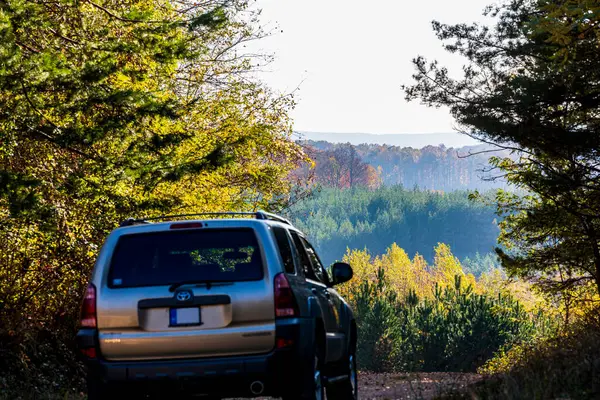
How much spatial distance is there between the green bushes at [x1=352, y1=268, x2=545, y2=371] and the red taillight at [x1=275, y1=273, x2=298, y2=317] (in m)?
37.8

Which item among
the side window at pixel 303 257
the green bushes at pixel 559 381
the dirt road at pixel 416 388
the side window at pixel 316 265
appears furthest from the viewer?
the dirt road at pixel 416 388

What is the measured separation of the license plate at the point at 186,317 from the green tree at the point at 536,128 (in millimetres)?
12591

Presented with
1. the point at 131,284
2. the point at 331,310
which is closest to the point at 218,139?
the point at 331,310

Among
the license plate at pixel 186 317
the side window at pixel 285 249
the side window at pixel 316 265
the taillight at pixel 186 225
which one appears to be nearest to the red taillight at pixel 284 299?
the side window at pixel 285 249

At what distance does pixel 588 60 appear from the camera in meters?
17.9

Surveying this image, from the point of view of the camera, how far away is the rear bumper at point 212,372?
630 centimetres

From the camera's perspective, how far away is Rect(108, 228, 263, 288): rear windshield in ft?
21.3

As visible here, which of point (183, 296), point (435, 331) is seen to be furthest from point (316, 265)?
point (435, 331)

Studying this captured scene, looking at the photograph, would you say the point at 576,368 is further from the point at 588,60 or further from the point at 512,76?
the point at 512,76

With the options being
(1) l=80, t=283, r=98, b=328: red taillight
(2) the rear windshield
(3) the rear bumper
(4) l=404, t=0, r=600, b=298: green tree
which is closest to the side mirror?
(2) the rear windshield

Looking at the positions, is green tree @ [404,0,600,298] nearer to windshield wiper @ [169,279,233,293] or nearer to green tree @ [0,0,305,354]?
green tree @ [0,0,305,354]

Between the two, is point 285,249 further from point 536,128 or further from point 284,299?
point 536,128

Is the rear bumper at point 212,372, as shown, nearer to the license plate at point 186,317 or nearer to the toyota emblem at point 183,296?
the license plate at point 186,317

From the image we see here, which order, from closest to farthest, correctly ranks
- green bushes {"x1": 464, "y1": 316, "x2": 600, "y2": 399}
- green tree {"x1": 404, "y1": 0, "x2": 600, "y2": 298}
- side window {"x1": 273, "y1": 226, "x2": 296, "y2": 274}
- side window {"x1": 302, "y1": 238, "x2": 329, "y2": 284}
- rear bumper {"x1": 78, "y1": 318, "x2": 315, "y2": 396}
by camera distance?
rear bumper {"x1": 78, "y1": 318, "x2": 315, "y2": 396} < side window {"x1": 273, "y1": 226, "x2": 296, "y2": 274} < green bushes {"x1": 464, "y1": 316, "x2": 600, "y2": 399} < side window {"x1": 302, "y1": 238, "x2": 329, "y2": 284} < green tree {"x1": 404, "y1": 0, "x2": 600, "y2": 298}
